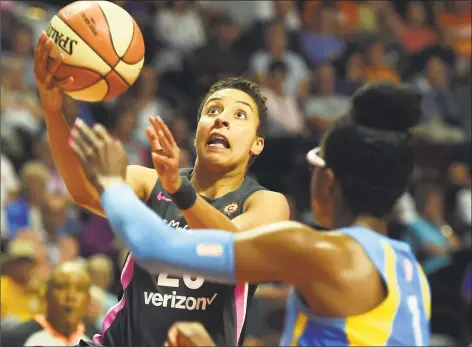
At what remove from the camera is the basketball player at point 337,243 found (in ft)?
9.16

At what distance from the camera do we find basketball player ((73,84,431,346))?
2.79 meters

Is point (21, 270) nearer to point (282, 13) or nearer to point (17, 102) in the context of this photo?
point (17, 102)

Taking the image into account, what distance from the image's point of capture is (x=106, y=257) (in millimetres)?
8391

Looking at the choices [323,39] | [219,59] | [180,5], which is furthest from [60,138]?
[323,39]

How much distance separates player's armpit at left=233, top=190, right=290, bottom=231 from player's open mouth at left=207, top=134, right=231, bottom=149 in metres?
0.27

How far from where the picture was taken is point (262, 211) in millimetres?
4059

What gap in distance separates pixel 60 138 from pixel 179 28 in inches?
301

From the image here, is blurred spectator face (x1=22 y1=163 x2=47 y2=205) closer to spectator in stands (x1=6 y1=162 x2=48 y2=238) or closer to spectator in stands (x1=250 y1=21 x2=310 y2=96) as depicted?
spectator in stands (x1=6 y1=162 x2=48 y2=238)

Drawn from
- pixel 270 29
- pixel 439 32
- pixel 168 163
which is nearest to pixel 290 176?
pixel 270 29

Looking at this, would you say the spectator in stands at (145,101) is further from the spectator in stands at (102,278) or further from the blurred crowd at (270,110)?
the spectator in stands at (102,278)

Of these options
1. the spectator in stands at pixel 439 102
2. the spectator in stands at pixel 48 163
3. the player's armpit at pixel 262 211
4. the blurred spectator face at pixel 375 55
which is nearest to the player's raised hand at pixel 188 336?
the player's armpit at pixel 262 211

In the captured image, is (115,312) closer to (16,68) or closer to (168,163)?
(168,163)

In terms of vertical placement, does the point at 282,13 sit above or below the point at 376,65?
above

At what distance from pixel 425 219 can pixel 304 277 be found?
7.60m
